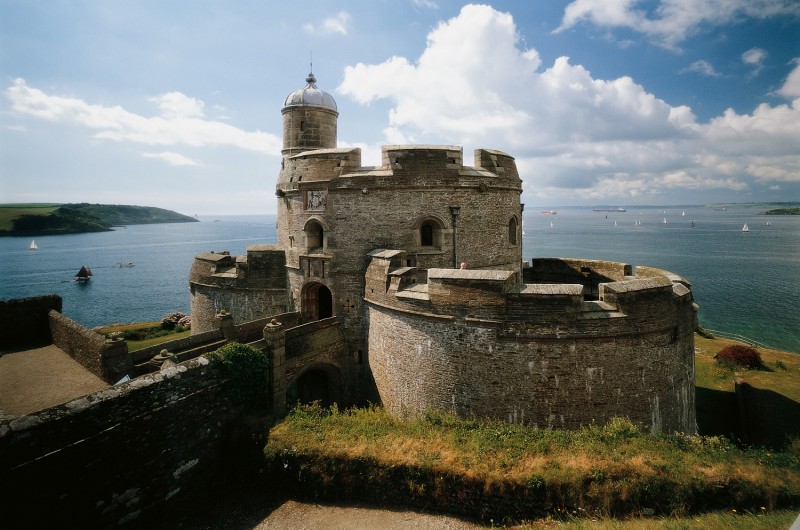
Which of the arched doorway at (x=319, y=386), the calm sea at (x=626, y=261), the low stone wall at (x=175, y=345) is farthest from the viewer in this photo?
the calm sea at (x=626, y=261)

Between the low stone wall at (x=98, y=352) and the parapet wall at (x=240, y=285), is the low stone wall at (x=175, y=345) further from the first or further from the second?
the parapet wall at (x=240, y=285)

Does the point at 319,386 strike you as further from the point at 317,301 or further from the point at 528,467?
the point at 528,467

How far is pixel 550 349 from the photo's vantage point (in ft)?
37.6

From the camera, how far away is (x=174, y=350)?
13.2 m

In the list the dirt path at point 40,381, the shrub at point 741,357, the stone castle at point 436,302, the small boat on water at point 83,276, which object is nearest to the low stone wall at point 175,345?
the stone castle at point 436,302

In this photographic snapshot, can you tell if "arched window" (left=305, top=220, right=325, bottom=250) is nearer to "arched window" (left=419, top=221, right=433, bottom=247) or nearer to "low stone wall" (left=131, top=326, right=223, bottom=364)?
"arched window" (left=419, top=221, right=433, bottom=247)

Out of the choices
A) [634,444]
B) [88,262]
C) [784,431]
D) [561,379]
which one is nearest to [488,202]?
[561,379]

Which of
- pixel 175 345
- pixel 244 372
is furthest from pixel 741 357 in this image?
pixel 175 345

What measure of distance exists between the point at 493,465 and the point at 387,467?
7.86 feet

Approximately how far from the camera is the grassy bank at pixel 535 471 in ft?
28.1

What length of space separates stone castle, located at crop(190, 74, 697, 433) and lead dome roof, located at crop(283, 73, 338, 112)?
53mm

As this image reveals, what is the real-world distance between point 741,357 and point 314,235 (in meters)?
23.2

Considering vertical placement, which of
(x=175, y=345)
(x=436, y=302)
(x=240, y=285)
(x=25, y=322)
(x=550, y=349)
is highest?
(x=436, y=302)

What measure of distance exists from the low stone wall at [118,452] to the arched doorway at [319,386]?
16.7 ft
